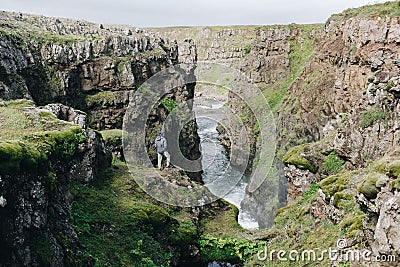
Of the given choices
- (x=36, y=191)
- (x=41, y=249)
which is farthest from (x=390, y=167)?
(x=36, y=191)

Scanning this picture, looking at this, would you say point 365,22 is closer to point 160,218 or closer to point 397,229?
point 160,218

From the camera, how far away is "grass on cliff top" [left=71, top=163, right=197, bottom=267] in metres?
13.7

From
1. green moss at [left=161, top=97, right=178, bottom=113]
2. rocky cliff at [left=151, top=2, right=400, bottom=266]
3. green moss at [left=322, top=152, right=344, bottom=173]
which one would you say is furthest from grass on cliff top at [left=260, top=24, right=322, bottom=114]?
green moss at [left=322, top=152, right=344, bottom=173]

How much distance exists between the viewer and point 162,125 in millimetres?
37969

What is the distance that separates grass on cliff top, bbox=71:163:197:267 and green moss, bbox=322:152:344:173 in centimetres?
807

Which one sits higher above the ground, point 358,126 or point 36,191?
point 36,191

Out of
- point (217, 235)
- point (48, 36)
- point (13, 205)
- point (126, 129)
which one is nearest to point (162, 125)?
point (126, 129)

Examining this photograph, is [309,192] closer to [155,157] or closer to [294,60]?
[155,157]

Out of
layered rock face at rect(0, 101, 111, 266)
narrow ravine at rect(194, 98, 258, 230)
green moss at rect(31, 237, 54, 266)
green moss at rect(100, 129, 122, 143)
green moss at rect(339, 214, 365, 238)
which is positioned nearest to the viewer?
layered rock face at rect(0, 101, 111, 266)

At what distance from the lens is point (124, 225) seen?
15648mm

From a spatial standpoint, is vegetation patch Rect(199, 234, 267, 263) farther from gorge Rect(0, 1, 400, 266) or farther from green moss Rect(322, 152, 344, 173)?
green moss Rect(322, 152, 344, 173)

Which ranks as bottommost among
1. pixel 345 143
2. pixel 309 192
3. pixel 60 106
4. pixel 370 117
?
pixel 309 192

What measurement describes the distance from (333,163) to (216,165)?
49654 mm

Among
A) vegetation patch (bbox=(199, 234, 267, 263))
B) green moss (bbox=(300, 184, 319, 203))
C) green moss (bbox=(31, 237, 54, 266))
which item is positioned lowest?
vegetation patch (bbox=(199, 234, 267, 263))
